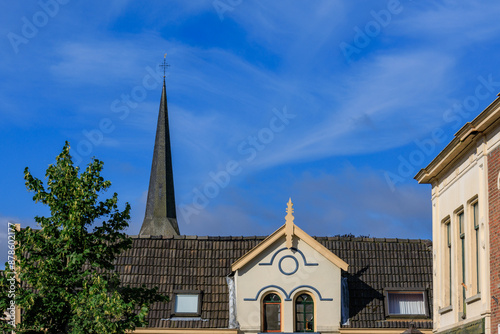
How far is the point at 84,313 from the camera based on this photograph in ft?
65.4

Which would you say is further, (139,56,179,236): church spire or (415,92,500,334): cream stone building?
(139,56,179,236): church spire

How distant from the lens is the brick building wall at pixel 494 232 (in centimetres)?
1775

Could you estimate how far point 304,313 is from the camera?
29.7m

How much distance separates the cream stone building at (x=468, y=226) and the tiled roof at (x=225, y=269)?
7.18 m

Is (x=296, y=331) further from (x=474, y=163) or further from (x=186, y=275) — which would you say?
(x=474, y=163)

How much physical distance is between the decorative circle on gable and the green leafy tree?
899cm

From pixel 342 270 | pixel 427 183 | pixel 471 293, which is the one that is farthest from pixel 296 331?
pixel 471 293

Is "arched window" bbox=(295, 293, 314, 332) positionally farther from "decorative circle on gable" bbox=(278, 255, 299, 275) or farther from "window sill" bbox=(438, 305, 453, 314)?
"window sill" bbox=(438, 305, 453, 314)

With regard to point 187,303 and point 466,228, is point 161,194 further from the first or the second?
point 466,228

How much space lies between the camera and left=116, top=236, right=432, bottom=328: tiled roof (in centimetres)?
2962

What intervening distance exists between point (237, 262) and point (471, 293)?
1146cm

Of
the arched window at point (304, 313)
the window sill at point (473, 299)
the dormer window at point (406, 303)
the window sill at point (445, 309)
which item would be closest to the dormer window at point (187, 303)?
the arched window at point (304, 313)

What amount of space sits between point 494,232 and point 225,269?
14635mm

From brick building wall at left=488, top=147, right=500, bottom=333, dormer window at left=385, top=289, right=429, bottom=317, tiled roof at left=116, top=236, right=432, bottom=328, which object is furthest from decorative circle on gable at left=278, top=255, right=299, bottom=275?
brick building wall at left=488, top=147, right=500, bottom=333
